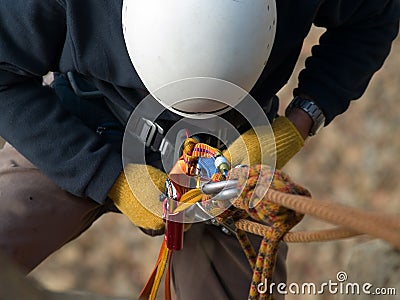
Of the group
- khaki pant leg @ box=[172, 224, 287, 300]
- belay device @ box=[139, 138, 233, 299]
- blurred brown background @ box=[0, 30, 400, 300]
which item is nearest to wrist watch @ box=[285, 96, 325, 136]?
khaki pant leg @ box=[172, 224, 287, 300]

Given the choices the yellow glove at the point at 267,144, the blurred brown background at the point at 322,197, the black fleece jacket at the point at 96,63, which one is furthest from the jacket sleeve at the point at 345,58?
the blurred brown background at the point at 322,197

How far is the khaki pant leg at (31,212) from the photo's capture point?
1.07 meters

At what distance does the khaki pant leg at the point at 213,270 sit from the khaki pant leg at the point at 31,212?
171 millimetres

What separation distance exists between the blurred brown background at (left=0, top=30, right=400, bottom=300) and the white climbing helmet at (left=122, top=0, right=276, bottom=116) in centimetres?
110

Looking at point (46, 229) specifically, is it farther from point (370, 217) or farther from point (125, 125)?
point (370, 217)

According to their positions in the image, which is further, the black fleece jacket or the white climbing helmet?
the black fleece jacket

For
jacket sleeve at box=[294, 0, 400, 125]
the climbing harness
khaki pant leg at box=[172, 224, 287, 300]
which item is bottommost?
khaki pant leg at box=[172, 224, 287, 300]

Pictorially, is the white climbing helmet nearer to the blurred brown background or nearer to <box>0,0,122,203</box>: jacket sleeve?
<box>0,0,122,203</box>: jacket sleeve

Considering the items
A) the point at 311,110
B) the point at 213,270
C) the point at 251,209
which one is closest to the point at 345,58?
the point at 311,110

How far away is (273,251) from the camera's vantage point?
0.75m

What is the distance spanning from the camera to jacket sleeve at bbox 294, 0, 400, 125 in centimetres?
118

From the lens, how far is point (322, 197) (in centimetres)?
208

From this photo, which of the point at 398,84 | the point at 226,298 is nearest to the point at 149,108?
the point at 226,298

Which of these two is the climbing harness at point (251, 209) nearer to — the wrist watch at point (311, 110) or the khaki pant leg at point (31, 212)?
the khaki pant leg at point (31, 212)
